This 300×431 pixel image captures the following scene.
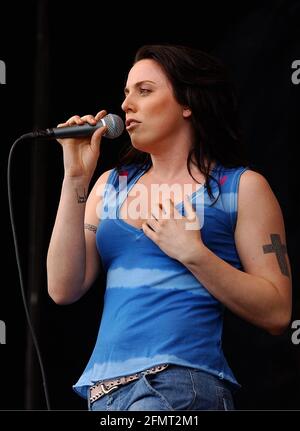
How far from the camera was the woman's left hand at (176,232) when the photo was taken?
206 cm

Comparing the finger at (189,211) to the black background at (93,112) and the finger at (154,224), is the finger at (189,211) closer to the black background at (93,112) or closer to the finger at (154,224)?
the finger at (154,224)

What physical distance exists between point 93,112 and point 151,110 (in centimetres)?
140

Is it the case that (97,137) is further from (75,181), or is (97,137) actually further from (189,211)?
(189,211)

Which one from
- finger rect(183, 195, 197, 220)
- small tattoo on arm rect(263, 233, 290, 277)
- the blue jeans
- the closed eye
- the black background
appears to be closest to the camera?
the blue jeans

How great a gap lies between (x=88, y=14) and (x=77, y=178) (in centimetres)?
157

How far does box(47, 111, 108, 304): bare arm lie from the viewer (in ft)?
7.38

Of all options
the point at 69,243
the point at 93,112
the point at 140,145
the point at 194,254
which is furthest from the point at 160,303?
the point at 93,112

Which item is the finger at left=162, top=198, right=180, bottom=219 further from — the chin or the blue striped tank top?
the chin

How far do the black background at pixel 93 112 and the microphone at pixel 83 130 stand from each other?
121 cm

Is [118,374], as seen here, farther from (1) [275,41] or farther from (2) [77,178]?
(1) [275,41]

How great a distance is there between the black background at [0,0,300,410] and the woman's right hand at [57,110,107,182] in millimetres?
1181

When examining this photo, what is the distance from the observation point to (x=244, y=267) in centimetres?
220

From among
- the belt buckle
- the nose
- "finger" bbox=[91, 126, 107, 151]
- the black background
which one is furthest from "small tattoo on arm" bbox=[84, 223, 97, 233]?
the black background

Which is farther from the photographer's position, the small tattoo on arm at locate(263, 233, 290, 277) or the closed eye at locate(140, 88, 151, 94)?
the closed eye at locate(140, 88, 151, 94)
